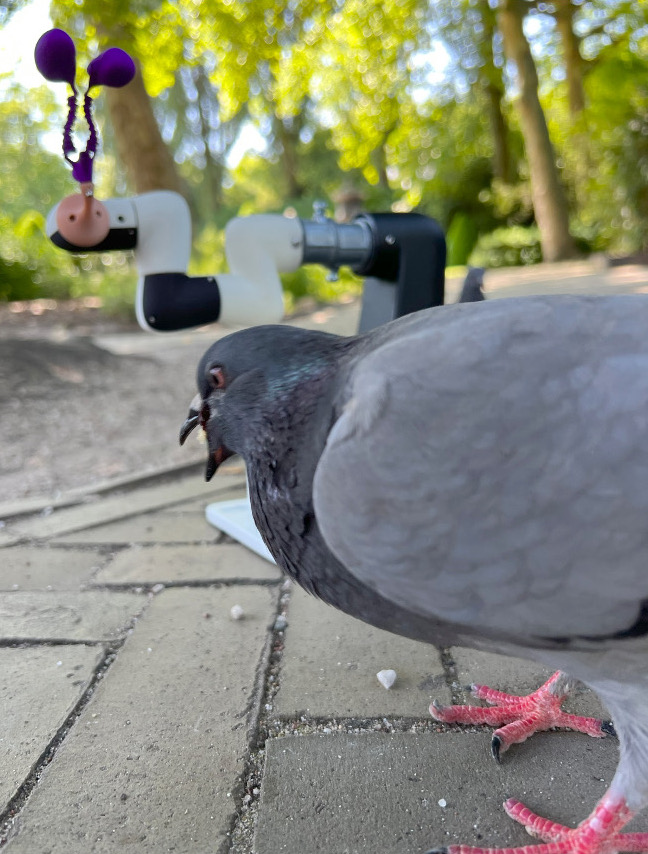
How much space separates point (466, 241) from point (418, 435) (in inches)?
666

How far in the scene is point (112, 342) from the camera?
8.12 metres

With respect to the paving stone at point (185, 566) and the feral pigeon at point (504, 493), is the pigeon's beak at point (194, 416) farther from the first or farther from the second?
the paving stone at point (185, 566)

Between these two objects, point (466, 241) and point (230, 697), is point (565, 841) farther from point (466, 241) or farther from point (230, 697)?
point (466, 241)

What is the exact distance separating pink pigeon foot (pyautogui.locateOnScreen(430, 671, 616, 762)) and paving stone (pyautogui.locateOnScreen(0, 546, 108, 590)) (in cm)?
151

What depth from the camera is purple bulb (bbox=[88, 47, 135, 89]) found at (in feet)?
6.63

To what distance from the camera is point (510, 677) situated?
6.13 feet

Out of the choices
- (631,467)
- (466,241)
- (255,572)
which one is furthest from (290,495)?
(466,241)

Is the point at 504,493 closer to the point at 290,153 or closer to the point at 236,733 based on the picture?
the point at 236,733

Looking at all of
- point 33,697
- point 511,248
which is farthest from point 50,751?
point 511,248

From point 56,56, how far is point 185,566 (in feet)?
5.96

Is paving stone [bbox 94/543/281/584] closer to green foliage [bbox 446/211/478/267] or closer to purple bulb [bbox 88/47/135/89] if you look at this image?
purple bulb [bbox 88/47/135/89]

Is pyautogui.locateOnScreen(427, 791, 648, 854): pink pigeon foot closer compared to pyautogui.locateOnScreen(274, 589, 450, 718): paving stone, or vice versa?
pyautogui.locateOnScreen(427, 791, 648, 854): pink pigeon foot

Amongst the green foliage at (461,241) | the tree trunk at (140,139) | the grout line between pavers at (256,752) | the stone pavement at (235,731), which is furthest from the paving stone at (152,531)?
the green foliage at (461,241)

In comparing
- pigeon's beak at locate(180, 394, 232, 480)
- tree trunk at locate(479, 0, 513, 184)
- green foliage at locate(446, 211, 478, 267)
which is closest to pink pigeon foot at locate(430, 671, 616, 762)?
pigeon's beak at locate(180, 394, 232, 480)
